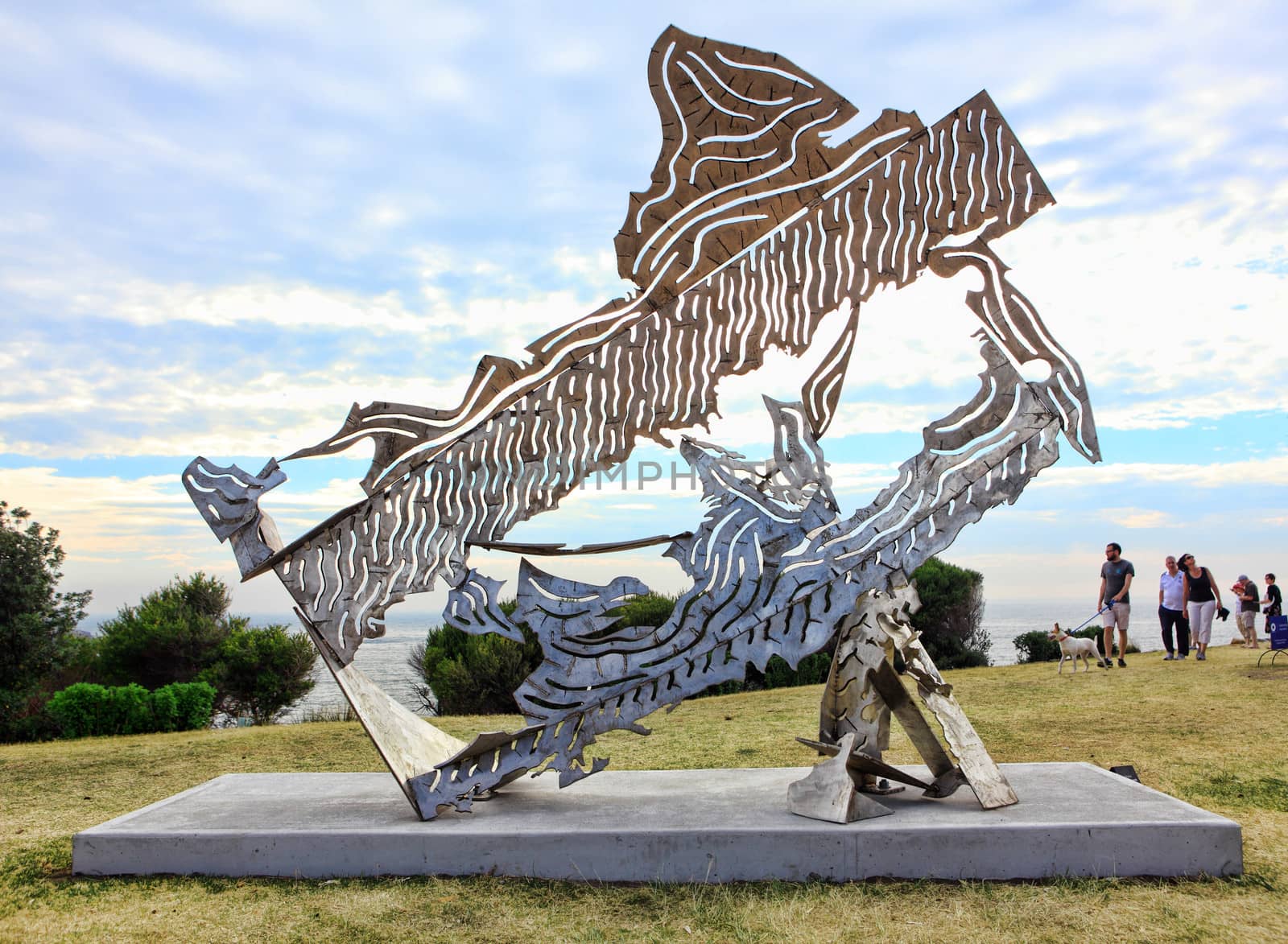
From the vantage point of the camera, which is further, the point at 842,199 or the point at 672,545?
the point at 842,199

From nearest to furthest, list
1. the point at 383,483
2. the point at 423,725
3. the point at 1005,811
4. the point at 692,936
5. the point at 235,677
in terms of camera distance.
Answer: the point at 692,936 → the point at 1005,811 → the point at 383,483 → the point at 423,725 → the point at 235,677

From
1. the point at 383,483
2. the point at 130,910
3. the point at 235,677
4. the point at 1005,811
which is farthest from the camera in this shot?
the point at 235,677

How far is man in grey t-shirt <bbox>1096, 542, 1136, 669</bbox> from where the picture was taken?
1118 centimetres

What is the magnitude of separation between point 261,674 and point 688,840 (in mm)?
10154

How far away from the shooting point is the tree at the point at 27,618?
1080 centimetres

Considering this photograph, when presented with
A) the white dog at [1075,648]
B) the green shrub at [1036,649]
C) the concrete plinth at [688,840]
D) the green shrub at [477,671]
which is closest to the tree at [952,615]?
the green shrub at [1036,649]

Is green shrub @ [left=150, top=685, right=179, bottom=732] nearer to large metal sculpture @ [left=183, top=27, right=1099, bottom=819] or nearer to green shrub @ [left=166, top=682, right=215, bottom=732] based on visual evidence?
green shrub @ [left=166, top=682, right=215, bottom=732]

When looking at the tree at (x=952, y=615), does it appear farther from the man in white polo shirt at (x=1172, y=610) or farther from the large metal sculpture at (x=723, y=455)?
the large metal sculpture at (x=723, y=455)

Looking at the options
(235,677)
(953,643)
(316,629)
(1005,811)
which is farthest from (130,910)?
(953,643)

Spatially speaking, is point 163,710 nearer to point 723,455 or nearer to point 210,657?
Answer: point 210,657

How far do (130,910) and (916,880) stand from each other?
338cm

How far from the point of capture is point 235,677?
13.1 metres

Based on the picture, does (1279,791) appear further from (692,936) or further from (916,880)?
(692,936)

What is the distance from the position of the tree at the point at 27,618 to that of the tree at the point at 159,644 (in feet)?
6.65
